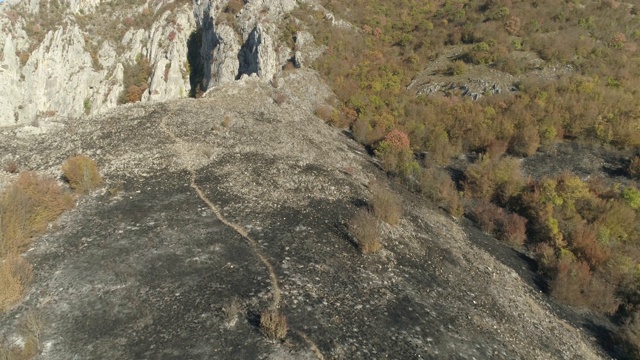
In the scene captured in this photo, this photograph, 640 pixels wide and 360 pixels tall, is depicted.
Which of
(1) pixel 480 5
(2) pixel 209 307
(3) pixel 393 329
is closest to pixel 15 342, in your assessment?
(2) pixel 209 307

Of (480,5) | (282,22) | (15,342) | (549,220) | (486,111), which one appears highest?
(480,5)

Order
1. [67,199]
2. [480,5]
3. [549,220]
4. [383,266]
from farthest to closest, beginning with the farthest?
[480,5]
[549,220]
[67,199]
[383,266]

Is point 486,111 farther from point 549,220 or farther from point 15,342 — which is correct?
point 15,342

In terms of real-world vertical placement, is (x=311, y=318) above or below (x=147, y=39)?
below

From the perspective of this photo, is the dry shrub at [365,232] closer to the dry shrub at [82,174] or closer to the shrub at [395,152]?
the shrub at [395,152]

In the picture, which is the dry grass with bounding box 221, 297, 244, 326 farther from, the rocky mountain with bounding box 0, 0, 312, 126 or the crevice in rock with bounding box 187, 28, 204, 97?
the crevice in rock with bounding box 187, 28, 204, 97

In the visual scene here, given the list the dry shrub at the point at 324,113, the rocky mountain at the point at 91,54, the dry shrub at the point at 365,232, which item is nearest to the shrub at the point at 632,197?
the dry shrub at the point at 365,232
